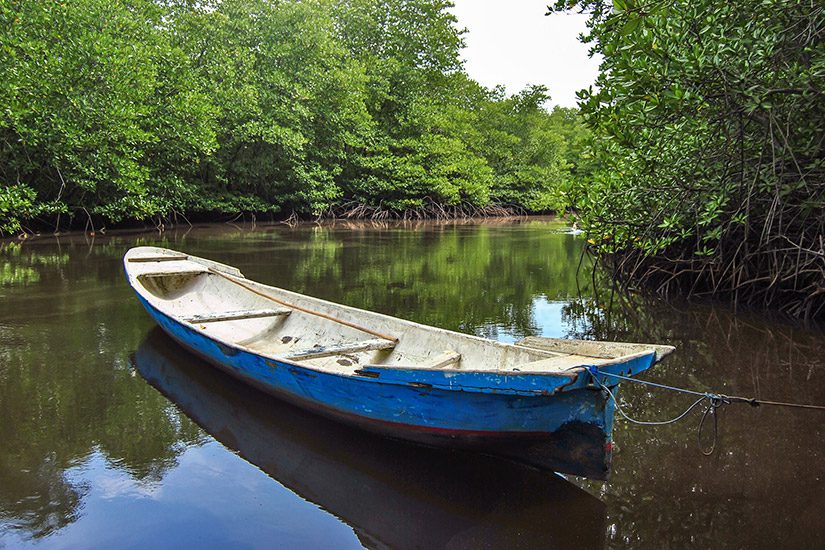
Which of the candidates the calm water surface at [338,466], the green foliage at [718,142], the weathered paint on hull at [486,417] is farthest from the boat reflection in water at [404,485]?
the green foliage at [718,142]

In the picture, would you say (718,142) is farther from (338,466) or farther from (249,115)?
(249,115)

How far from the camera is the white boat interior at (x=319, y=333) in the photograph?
3145 millimetres

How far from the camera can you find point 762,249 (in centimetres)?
620

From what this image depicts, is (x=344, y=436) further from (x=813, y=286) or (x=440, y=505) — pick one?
(x=813, y=286)

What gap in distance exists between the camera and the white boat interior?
3.14 meters

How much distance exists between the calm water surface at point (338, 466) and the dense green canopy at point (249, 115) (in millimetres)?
4008

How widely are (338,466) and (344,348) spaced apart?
991 mm

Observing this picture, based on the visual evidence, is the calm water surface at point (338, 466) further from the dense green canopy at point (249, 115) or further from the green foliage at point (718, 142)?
the dense green canopy at point (249, 115)

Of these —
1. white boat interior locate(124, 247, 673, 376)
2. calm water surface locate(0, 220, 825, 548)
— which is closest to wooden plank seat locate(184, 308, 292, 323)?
white boat interior locate(124, 247, 673, 376)

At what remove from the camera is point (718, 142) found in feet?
20.0

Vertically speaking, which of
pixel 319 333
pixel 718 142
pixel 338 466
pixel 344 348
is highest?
pixel 718 142

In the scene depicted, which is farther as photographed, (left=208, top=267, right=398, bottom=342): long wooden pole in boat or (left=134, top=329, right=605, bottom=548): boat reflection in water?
(left=208, top=267, right=398, bottom=342): long wooden pole in boat

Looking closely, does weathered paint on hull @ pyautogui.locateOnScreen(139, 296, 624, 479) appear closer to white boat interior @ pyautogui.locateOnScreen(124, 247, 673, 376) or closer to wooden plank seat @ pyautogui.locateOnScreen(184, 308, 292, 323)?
white boat interior @ pyautogui.locateOnScreen(124, 247, 673, 376)

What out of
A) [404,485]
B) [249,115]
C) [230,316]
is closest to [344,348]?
[404,485]
